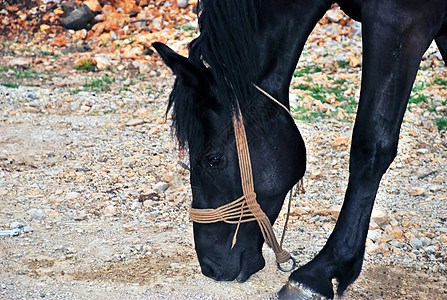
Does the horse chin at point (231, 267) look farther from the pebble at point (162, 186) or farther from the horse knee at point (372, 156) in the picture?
the pebble at point (162, 186)

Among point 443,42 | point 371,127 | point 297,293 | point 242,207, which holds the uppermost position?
point 443,42

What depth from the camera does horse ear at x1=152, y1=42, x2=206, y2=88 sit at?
1932mm

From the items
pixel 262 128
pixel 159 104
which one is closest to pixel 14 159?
pixel 159 104

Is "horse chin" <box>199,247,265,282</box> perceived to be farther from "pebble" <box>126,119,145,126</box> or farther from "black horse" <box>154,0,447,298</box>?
"pebble" <box>126,119,145,126</box>

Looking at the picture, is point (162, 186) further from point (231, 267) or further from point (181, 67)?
point (181, 67)

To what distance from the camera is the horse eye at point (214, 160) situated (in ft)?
7.18

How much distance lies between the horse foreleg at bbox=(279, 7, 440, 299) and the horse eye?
1.84 ft

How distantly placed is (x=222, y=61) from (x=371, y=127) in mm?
661

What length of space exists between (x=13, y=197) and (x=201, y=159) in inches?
83.5

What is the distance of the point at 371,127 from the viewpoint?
219cm

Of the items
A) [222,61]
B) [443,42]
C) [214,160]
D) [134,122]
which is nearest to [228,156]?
[214,160]

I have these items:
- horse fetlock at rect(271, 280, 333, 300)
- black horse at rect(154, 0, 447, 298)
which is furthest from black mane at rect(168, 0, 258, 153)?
horse fetlock at rect(271, 280, 333, 300)

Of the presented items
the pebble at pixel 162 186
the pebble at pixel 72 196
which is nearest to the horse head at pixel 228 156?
the pebble at pixel 162 186

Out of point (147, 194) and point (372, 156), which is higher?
point (372, 156)
